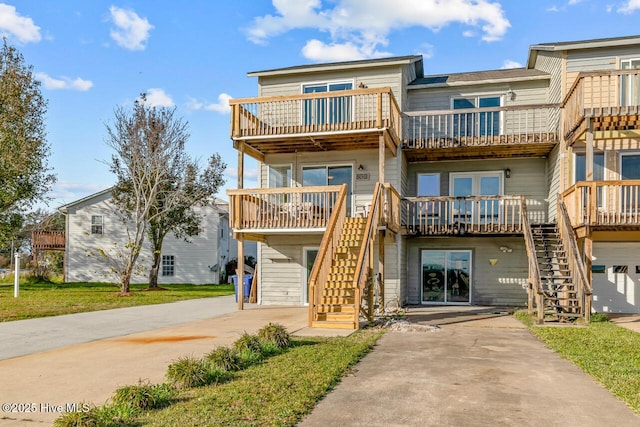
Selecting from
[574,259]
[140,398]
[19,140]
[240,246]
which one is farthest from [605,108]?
[19,140]

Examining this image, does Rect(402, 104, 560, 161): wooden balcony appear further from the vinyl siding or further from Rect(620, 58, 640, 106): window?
the vinyl siding

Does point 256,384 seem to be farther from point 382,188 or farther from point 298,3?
point 298,3

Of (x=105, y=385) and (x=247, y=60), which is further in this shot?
(x=247, y=60)

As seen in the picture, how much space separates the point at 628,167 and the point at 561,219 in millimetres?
2977

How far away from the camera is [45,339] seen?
9.46m

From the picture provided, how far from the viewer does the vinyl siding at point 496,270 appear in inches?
636

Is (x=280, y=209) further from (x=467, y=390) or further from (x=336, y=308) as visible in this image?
(x=467, y=390)

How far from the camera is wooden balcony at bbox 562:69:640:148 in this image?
1251 cm

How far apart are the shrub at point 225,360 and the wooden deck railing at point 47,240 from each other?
30.5 meters

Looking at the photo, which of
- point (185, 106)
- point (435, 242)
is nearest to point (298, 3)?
point (435, 242)

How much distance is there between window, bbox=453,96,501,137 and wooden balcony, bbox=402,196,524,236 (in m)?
2.23

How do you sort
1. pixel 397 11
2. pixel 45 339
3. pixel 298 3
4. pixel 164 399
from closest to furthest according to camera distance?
pixel 164 399, pixel 45 339, pixel 298 3, pixel 397 11

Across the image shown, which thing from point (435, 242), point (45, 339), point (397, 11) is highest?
point (397, 11)

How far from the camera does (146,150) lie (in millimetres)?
24906
